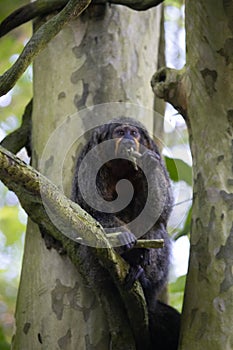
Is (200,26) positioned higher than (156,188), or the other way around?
(200,26)

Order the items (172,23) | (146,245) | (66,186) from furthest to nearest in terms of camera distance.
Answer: (172,23) < (66,186) < (146,245)

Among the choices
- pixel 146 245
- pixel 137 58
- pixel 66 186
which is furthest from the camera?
pixel 137 58

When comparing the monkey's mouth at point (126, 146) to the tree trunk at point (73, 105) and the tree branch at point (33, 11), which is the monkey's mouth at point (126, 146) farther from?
the tree branch at point (33, 11)

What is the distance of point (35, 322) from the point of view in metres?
2.59

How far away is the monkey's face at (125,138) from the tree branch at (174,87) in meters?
0.20

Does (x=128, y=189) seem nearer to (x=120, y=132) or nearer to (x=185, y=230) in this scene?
(x=120, y=132)

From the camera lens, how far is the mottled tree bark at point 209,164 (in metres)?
2.32

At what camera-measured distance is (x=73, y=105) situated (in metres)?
2.96

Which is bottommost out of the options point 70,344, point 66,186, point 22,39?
point 70,344

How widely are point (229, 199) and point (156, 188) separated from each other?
0.49 m

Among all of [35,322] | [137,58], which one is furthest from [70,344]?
[137,58]

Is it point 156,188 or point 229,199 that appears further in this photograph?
point 156,188

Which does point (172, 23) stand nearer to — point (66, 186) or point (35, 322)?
point (66, 186)

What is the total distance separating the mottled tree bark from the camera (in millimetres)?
2320
